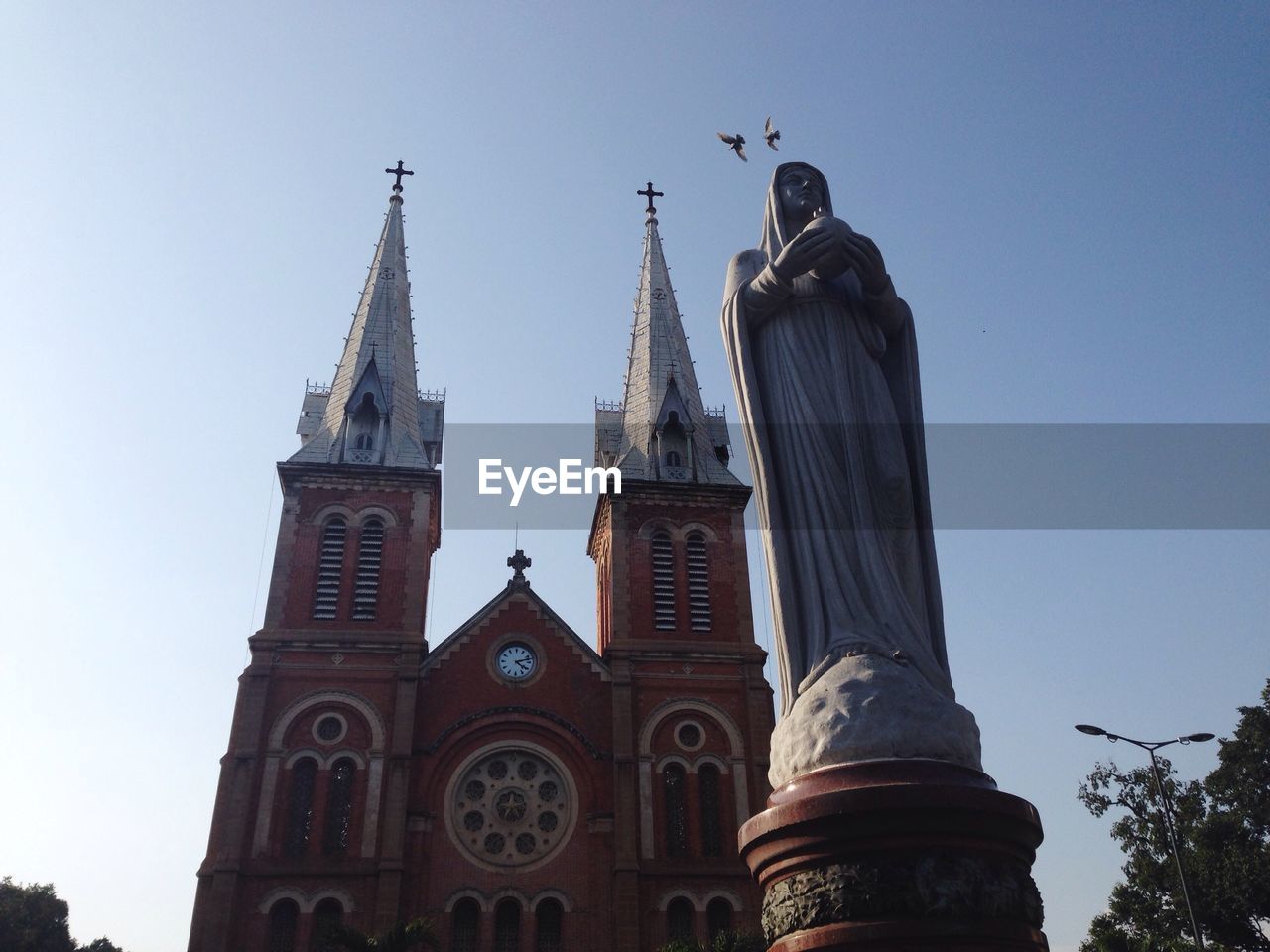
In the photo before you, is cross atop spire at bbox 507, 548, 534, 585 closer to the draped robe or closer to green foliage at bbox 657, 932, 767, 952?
green foliage at bbox 657, 932, 767, 952

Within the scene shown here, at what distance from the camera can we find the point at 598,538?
31188 mm

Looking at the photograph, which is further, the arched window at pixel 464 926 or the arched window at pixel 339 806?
the arched window at pixel 339 806

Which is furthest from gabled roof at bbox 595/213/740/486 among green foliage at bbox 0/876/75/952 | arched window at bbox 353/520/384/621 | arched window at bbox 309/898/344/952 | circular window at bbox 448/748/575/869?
green foliage at bbox 0/876/75/952

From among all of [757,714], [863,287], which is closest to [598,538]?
[757,714]

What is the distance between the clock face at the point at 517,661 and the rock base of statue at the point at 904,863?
22.2 m

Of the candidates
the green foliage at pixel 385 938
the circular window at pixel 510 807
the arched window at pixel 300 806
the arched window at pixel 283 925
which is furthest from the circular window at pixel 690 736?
the arched window at pixel 283 925

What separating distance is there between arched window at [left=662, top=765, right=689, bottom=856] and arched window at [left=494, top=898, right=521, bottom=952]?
3476 mm

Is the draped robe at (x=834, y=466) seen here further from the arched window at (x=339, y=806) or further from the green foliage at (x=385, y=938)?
the arched window at (x=339, y=806)

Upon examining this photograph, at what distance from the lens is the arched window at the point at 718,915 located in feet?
77.0

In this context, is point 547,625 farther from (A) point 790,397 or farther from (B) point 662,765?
(A) point 790,397

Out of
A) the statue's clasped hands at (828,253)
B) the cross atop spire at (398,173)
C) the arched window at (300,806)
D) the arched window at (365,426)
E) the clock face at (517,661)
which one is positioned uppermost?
the cross atop spire at (398,173)

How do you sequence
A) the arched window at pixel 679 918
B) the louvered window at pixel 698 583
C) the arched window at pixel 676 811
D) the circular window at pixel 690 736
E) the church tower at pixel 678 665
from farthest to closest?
the louvered window at pixel 698 583 < the circular window at pixel 690 736 < the arched window at pixel 676 811 < the church tower at pixel 678 665 < the arched window at pixel 679 918

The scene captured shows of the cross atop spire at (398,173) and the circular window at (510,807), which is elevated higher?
the cross atop spire at (398,173)

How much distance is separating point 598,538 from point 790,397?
25.2 meters
